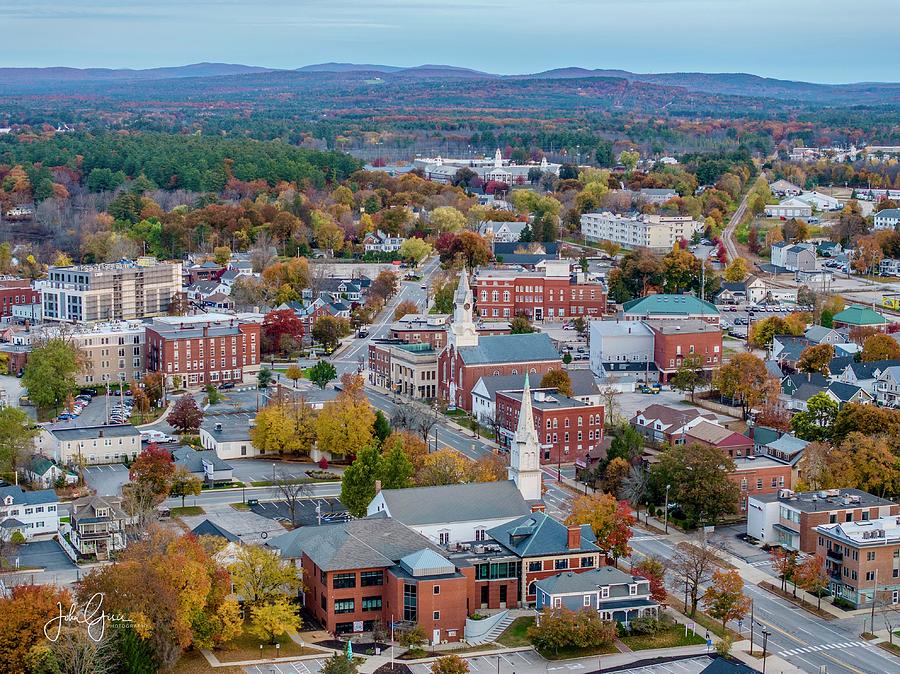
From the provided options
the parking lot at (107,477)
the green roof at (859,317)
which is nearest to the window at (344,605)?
the parking lot at (107,477)

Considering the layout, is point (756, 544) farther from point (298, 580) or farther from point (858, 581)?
point (298, 580)

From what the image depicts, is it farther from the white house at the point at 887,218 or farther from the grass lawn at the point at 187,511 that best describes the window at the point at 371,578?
the white house at the point at 887,218

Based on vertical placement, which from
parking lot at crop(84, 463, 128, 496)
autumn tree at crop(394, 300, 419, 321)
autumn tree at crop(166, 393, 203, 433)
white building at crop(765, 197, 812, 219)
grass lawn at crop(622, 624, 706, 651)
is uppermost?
white building at crop(765, 197, 812, 219)

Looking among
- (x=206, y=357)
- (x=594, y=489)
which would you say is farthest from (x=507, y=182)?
(x=594, y=489)

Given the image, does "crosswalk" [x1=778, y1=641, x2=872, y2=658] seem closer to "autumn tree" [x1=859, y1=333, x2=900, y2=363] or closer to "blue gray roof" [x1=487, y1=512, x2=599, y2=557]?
"blue gray roof" [x1=487, y1=512, x2=599, y2=557]

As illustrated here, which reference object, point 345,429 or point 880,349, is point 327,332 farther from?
point 880,349

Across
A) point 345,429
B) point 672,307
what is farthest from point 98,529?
point 672,307

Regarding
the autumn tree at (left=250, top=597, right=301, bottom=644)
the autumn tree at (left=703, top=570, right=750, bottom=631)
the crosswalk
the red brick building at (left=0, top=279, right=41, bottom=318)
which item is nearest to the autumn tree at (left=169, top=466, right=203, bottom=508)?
the autumn tree at (left=250, top=597, right=301, bottom=644)
